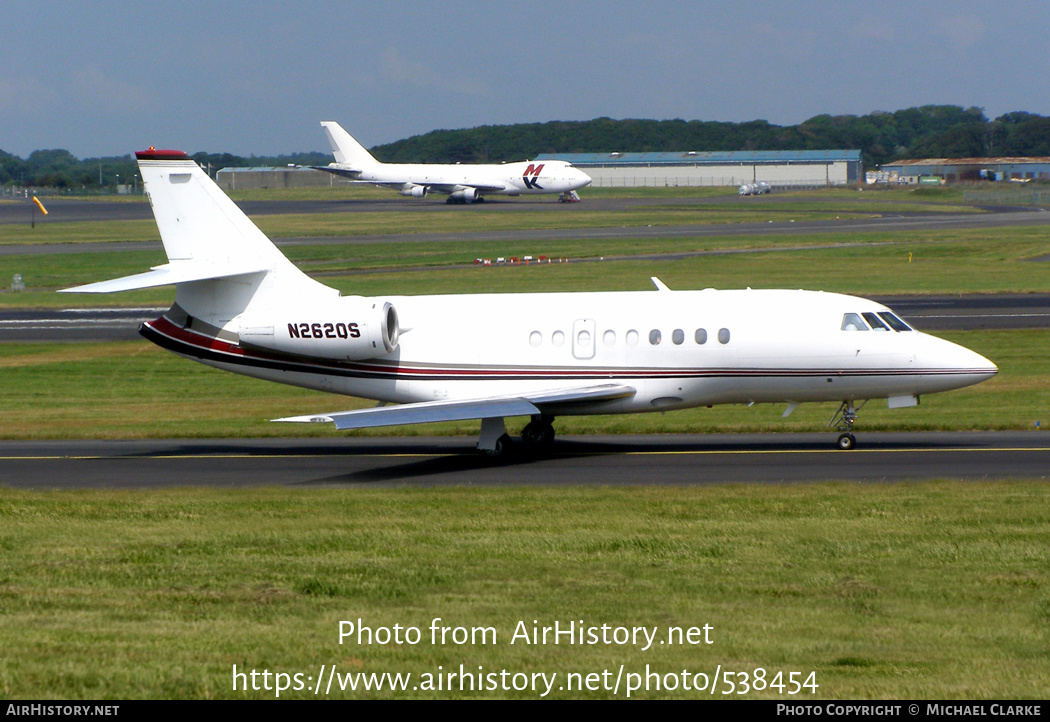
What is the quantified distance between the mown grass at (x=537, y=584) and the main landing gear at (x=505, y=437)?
4.65 m

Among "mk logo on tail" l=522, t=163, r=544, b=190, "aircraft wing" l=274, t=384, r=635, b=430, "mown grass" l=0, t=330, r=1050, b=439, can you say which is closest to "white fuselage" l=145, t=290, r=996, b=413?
"aircraft wing" l=274, t=384, r=635, b=430

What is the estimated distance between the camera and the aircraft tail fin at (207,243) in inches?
955

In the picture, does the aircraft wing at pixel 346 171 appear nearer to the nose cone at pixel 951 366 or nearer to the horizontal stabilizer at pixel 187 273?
the horizontal stabilizer at pixel 187 273

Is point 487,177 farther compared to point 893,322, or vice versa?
point 487,177

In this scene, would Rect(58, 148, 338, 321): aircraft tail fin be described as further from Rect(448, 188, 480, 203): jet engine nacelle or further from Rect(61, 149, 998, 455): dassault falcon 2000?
Rect(448, 188, 480, 203): jet engine nacelle

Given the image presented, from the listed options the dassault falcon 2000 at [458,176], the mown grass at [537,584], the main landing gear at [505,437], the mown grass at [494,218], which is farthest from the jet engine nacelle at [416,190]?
the mown grass at [537,584]

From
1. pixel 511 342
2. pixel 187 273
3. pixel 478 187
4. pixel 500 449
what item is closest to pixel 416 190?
pixel 478 187

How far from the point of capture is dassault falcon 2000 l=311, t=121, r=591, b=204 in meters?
121

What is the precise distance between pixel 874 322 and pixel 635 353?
4.51 m

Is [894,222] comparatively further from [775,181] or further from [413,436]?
[775,181]

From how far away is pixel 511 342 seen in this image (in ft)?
77.9

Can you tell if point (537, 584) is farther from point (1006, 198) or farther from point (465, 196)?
point (1006, 198)

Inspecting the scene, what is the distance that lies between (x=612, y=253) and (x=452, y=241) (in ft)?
46.9
